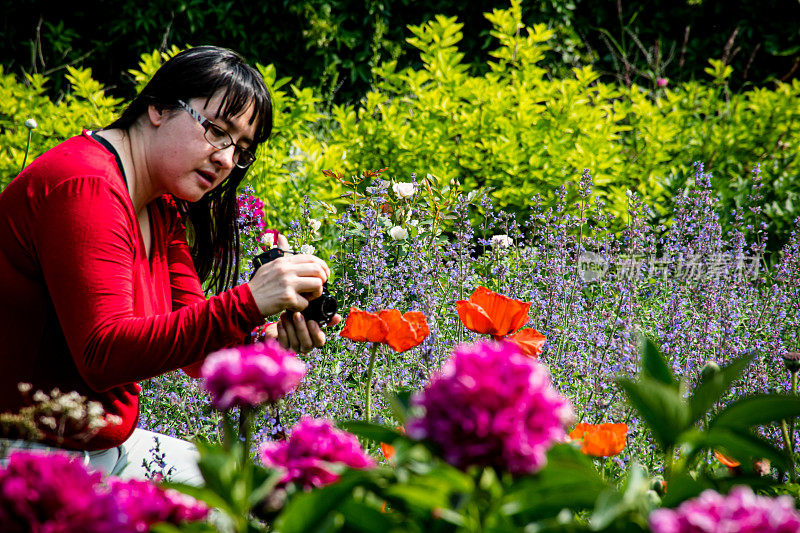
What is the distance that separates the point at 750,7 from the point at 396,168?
5187 mm

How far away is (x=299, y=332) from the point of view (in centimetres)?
173

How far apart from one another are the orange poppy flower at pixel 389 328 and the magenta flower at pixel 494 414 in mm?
842

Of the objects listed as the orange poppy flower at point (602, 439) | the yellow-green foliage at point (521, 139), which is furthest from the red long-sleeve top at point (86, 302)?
the yellow-green foliage at point (521, 139)

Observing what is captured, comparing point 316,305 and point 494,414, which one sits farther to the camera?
point 316,305

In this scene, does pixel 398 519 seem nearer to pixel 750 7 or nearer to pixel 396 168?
pixel 396 168

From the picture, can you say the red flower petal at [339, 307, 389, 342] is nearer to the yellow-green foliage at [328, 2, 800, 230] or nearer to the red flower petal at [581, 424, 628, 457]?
the red flower petal at [581, 424, 628, 457]

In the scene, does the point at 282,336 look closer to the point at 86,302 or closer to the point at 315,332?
the point at 315,332

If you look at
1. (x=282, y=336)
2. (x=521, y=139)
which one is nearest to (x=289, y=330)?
(x=282, y=336)

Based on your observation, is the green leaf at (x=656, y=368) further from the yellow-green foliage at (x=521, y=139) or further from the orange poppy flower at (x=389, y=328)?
the yellow-green foliage at (x=521, y=139)

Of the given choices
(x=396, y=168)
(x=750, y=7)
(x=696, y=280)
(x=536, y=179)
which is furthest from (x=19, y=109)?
(x=750, y=7)

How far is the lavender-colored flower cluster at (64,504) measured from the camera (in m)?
0.59

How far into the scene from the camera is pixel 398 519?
728 millimetres

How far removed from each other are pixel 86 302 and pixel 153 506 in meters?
1.03

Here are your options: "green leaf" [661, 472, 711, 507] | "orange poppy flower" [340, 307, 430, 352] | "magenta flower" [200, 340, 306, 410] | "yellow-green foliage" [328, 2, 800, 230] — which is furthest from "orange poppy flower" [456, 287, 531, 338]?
"yellow-green foliage" [328, 2, 800, 230]
